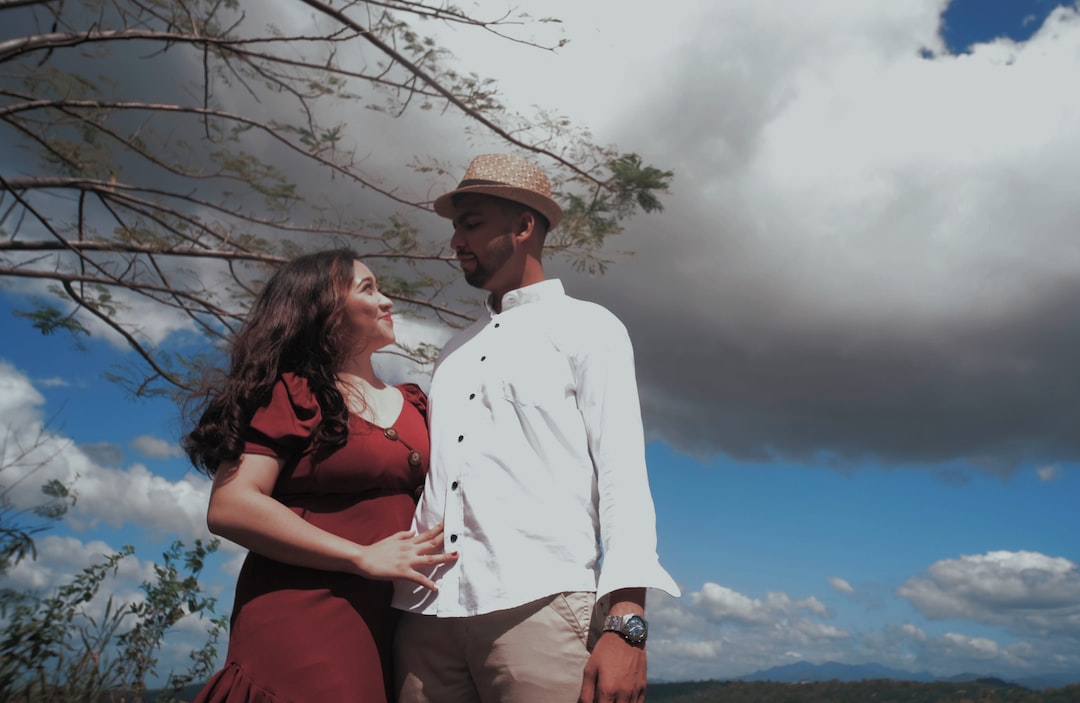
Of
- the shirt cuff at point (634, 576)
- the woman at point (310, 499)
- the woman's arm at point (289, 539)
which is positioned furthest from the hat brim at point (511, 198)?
the shirt cuff at point (634, 576)

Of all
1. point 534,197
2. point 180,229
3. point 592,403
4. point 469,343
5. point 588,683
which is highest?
point 180,229

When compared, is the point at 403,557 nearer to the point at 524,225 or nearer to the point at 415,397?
the point at 415,397

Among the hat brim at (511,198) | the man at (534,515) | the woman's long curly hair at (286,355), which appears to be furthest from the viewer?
the hat brim at (511,198)

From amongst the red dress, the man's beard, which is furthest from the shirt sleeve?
the red dress

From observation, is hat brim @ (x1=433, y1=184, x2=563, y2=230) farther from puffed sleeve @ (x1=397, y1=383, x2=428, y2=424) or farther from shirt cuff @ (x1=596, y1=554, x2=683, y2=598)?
shirt cuff @ (x1=596, y1=554, x2=683, y2=598)

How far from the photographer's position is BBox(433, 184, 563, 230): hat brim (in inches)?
93.6

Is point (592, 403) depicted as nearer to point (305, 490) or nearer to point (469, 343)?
point (469, 343)

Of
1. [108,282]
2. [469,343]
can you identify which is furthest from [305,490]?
[108,282]

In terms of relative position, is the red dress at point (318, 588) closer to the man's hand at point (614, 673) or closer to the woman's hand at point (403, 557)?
the woman's hand at point (403, 557)

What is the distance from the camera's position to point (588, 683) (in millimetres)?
1797

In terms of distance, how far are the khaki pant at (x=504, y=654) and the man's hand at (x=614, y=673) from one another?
79 mm

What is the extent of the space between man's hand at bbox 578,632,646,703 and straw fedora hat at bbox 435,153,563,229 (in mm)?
1146

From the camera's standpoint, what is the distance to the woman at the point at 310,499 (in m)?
1.97

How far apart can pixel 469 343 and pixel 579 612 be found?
2.67 ft
